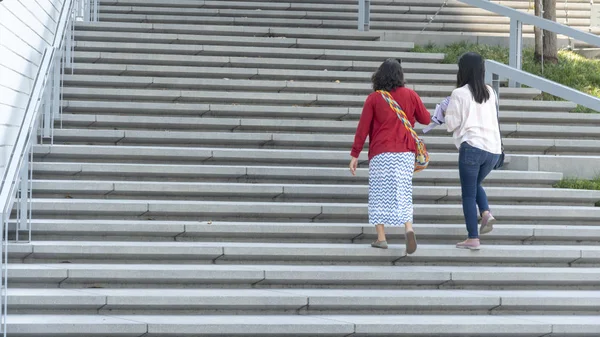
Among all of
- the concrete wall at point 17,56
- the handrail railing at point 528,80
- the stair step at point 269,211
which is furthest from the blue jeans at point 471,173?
the concrete wall at point 17,56

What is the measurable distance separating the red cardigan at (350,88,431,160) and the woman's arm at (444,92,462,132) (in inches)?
A: 8.2

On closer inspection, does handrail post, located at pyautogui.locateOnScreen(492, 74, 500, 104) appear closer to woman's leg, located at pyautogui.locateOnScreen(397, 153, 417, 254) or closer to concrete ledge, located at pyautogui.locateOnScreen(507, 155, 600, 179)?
concrete ledge, located at pyautogui.locateOnScreen(507, 155, 600, 179)

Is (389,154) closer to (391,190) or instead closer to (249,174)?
(391,190)

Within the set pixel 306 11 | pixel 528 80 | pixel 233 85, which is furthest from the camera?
pixel 306 11

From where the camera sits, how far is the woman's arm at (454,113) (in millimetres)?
8867

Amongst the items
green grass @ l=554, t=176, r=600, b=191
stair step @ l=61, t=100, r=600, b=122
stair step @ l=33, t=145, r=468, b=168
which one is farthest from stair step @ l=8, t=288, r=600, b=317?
stair step @ l=61, t=100, r=600, b=122

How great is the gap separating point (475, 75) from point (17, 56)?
3.89m

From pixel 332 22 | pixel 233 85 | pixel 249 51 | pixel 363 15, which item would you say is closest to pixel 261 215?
pixel 233 85

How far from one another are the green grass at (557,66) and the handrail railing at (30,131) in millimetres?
4442

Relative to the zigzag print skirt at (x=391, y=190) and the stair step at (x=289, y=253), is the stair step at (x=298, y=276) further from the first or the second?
the zigzag print skirt at (x=391, y=190)

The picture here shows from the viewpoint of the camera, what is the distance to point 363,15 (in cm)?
1445

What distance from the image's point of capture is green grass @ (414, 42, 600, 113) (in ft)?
45.9

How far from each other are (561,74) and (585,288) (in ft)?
19.7

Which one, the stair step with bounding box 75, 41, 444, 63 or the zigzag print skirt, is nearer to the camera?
the zigzag print skirt
